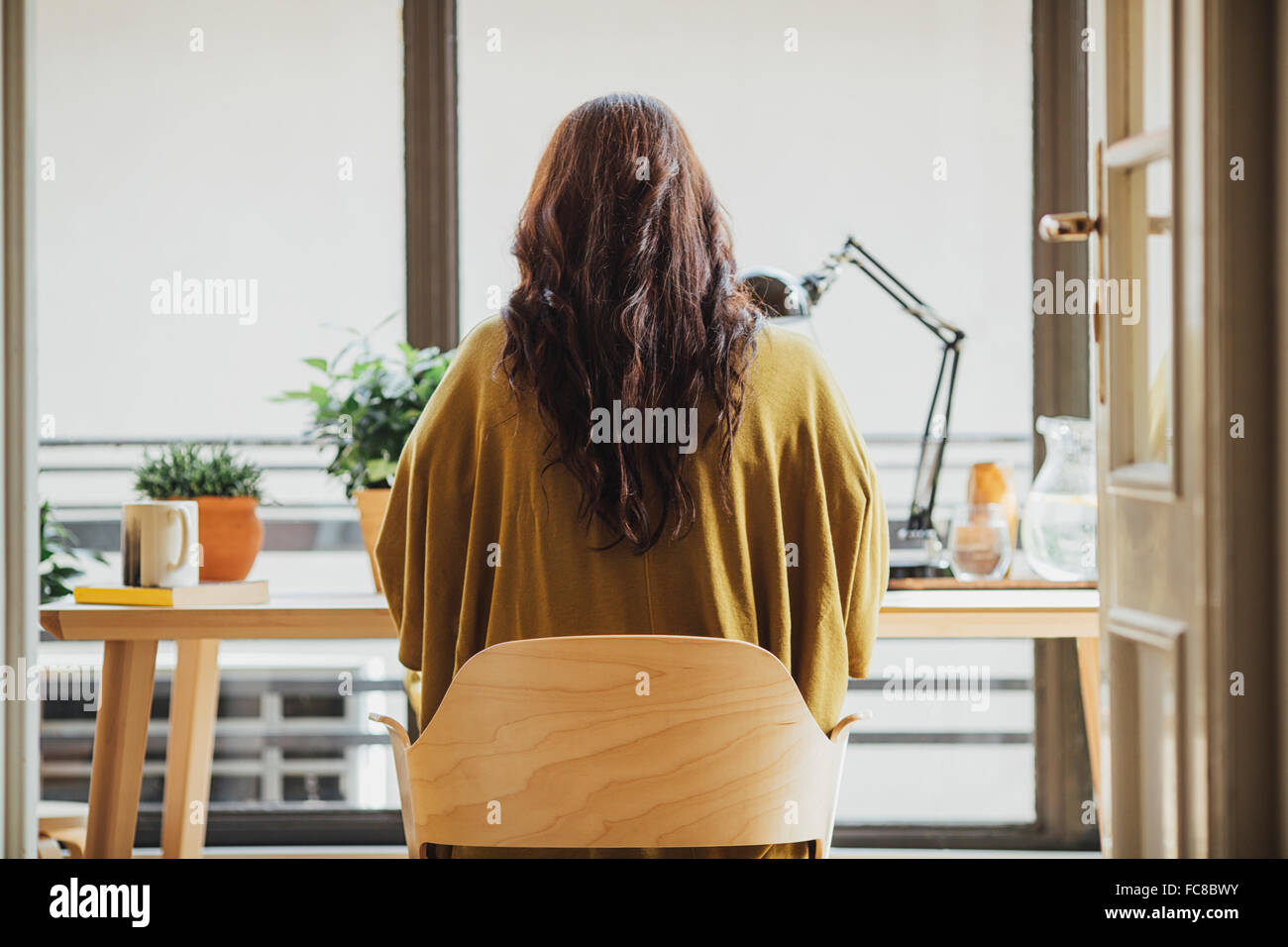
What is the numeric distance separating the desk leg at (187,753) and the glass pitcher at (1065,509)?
4.83 ft

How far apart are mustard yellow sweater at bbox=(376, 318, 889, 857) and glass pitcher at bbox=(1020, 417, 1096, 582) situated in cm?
75

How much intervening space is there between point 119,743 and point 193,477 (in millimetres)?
424

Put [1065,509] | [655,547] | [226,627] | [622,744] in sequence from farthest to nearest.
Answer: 1. [1065,509]
2. [226,627]
3. [655,547]
4. [622,744]

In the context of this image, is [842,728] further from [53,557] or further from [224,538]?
[53,557]

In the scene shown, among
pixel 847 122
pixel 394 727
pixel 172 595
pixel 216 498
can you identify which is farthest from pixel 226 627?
pixel 847 122

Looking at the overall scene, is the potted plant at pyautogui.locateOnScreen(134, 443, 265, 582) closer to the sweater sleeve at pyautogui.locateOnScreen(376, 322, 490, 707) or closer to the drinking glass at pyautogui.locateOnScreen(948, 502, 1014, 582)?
the sweater sleeve at pyautogui.locateOnScreen(376, 322, 490, 707)

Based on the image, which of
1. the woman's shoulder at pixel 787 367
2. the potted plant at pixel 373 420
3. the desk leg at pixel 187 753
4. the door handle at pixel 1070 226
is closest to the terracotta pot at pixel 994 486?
the door handle at pixel 1070 226

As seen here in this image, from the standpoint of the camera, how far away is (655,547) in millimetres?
1215

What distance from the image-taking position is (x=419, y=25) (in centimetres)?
236

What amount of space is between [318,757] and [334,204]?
3.85ft

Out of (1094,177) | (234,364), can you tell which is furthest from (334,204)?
(1094,177)
